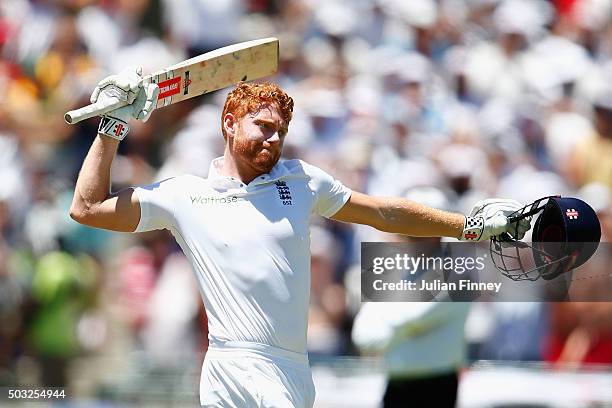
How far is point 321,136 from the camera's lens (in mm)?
7402

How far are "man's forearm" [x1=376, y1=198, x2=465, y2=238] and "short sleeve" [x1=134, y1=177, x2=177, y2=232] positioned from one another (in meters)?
0.77

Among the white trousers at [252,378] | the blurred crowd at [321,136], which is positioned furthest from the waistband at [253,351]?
the blurred crowd at [321,136]

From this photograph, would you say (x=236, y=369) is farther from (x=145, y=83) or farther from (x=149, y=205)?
(x=145, y=83)

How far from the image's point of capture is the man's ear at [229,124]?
3887mm

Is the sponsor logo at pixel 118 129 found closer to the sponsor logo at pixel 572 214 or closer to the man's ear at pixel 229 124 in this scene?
the man's ear at pixel 229 124

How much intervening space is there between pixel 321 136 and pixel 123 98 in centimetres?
373

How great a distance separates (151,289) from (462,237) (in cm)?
327

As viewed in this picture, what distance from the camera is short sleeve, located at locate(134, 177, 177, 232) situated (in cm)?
379

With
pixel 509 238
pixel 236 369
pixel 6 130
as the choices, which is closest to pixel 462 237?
pixel 509 238

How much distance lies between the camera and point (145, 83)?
385cm

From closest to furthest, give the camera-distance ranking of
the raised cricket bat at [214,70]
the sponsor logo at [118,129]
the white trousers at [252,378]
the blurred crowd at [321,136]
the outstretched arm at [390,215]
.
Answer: the white trousers at [252,378] < the sponsor logo at [118,129] < the outstretched arm at [390,215] < the raised cricket bat at [214,70] < the blurred crowd at [321,136]

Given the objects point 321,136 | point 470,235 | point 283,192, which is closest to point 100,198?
point 283,192

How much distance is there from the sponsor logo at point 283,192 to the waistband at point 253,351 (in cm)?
51

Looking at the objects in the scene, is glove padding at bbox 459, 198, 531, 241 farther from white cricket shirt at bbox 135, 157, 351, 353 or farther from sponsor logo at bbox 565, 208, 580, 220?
white cricket shirt at bbox 135, 157, 351, 353
